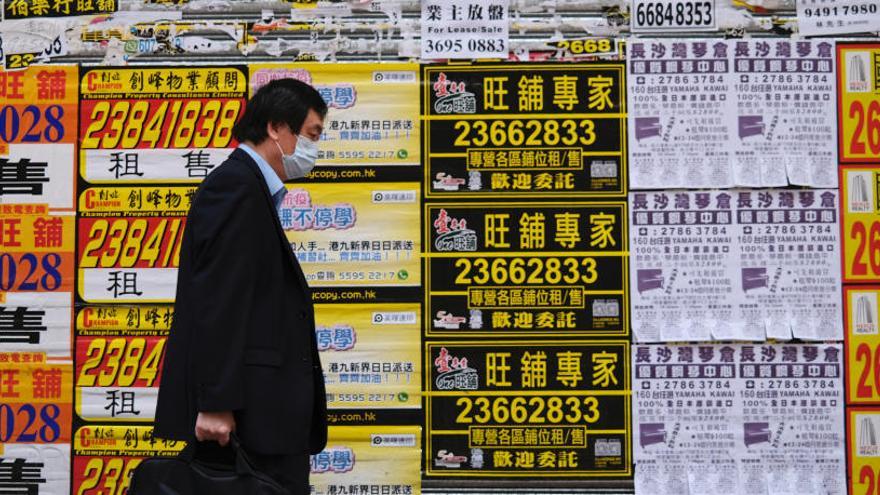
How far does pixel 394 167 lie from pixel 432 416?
1338 millimetres

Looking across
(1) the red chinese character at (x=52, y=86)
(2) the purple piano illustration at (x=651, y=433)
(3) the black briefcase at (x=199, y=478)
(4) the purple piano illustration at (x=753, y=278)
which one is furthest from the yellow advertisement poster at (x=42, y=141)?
(4) the purple piano illustration at (x=753, y=278)

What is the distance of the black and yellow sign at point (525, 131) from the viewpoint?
16.5ft

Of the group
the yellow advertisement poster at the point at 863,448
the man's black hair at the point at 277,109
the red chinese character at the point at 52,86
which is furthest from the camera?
the red chinese character at the point at 52,86

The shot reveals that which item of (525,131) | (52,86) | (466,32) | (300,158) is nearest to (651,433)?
(525,131)

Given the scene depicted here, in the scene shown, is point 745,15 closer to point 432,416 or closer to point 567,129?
point 567,129

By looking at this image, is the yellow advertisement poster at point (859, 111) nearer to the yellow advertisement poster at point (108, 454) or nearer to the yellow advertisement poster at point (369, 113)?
the yellow advertisement poster at point (369, 113)

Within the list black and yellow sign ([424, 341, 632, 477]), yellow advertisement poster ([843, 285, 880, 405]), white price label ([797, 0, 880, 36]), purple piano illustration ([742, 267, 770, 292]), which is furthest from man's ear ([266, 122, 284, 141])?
yellow advertisement poster ([843, 285, 880, 405])

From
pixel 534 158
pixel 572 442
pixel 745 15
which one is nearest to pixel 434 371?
pixel 572 442

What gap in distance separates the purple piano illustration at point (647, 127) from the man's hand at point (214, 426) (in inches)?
110

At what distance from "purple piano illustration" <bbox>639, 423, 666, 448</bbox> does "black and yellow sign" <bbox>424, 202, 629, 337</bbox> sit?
521 mm

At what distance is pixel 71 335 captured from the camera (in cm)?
507

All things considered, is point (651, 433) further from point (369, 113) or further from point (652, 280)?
point (369, 113)

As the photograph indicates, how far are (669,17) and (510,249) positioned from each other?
152 cm

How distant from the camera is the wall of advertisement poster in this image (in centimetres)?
497
